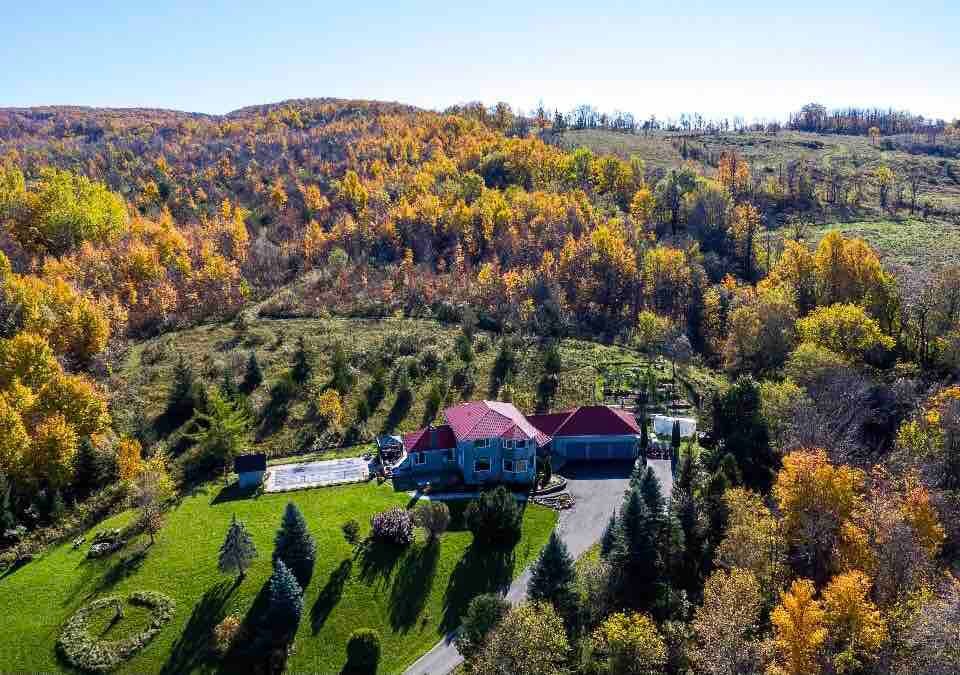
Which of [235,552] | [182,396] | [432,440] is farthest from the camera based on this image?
[182,396]

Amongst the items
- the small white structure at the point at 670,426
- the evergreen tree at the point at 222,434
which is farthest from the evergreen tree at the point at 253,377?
the small white structure at the point at 670,426

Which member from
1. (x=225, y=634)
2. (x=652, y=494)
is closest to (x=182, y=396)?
(x=225, y=634)

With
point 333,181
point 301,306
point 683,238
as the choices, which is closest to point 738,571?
point 301,306

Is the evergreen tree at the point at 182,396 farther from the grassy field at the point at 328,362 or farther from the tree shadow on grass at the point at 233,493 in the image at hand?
the tree shadow on grass at the point at 233,493

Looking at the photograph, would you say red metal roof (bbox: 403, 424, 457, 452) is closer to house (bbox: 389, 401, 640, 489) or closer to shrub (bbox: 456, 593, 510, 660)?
house (bbox: 389, 401, 640, 489)

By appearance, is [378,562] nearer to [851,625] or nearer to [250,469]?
[250,469]

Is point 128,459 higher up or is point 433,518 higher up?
point 128,459

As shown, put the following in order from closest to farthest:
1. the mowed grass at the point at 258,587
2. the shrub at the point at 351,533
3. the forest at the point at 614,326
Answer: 1. the forest at the point at 614,326
2. the mowed grass at the point at 258,587
3. the shrub at the point at 351,533
